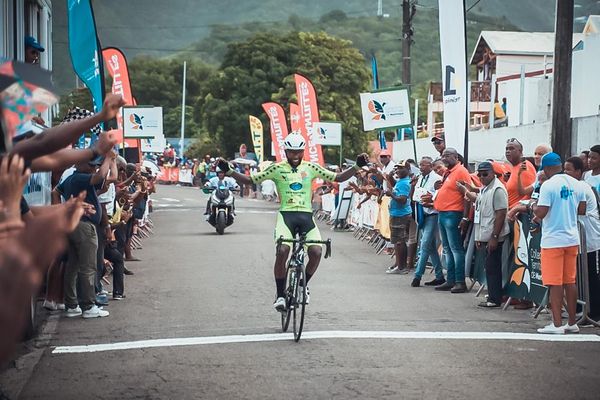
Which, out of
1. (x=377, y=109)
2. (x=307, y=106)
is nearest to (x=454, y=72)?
(x=377, y=109)

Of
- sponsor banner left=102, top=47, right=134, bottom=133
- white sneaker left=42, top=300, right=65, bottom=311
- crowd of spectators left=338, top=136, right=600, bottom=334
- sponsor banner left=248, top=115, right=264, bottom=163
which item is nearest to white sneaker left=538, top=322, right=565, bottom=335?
crowd of spectators left=338, top=136, right=600, bottom=334

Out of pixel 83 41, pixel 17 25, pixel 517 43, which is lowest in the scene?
pixel 83 41

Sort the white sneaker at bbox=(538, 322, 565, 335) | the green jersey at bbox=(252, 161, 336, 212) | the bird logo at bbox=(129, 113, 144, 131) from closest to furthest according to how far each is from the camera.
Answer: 1. the white sneaker at bbox=(538, 322, 565, 335)
2. the green jersey at bbox=(252, 161, 336, 212)
3. the bird logo at bbox=(129, 113, 144, 131)

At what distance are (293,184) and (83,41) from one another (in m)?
5.10

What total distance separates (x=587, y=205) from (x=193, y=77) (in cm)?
12127

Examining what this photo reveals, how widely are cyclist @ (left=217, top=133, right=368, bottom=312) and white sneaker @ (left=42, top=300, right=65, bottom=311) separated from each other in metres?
2.94

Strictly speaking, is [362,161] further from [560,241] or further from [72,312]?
[72,312]

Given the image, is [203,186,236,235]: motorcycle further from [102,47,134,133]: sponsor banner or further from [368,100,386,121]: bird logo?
[368,100,386,121]: bird logo

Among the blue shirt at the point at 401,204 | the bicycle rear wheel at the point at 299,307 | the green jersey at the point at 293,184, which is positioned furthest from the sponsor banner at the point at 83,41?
the bicycle rear wheel at the point at 299,307

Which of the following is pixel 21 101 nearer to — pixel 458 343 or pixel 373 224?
pixel 458 343

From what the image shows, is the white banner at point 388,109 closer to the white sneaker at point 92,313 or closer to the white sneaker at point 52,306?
the white sneaker at point 52,306

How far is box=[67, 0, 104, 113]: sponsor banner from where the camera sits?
1497 centimetres

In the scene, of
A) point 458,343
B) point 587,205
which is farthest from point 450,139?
point 458,343

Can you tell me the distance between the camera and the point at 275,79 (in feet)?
249
